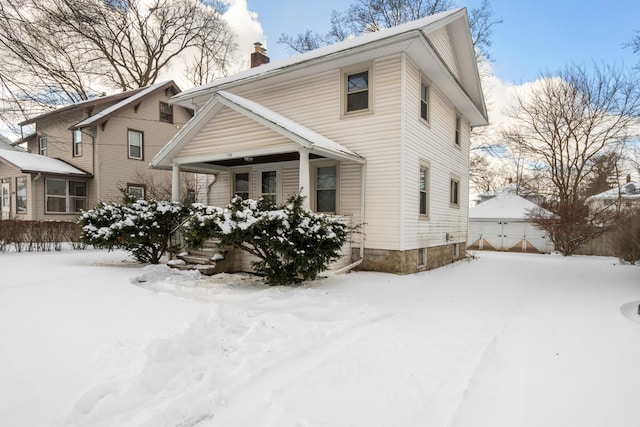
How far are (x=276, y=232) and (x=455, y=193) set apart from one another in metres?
9.28

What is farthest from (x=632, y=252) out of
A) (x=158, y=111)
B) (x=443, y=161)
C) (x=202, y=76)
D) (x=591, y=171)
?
(x=202, y=76)

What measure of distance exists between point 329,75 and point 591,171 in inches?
698

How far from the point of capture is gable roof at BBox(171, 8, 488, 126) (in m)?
8.66

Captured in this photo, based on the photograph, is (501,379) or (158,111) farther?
(158,111)

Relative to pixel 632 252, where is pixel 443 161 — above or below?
above

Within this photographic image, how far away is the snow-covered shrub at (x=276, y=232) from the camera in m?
6.61

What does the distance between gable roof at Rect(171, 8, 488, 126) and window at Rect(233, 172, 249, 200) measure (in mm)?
2861

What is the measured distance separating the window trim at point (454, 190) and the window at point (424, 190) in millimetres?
2642

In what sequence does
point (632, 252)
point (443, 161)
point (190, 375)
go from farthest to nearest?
1. point (443, 161)
2. point (632, 252)
3. point (190, 375)

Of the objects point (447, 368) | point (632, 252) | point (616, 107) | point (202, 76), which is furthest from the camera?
point (202, 76)

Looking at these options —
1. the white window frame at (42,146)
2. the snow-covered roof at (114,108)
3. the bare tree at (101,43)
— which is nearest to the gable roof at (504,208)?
the bare tree at (101,43)

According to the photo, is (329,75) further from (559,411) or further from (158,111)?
(158,111)

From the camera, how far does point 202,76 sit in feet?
85.0

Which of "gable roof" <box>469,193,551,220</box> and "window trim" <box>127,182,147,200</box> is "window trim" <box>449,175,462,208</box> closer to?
"gable roof" <box>469,193,551,220</box>
